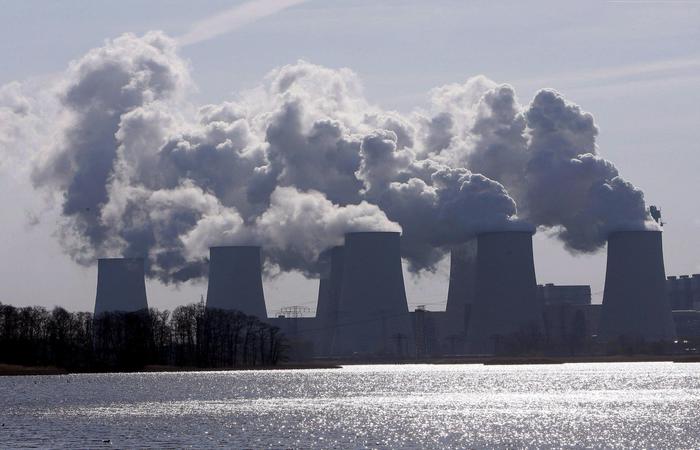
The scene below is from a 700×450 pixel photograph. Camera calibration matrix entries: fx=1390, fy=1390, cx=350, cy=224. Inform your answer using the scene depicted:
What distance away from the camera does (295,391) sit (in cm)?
6562

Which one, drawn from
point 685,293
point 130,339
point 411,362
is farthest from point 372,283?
point 685,293

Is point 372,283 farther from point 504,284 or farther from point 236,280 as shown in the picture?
point 236,280

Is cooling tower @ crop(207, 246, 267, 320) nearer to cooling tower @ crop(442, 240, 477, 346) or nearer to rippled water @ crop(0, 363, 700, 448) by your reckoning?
rippled water @ crop(0, 363, 700, 448)

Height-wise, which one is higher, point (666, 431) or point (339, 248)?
point (339, 248)

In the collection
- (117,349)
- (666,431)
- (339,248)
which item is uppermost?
(339,248)

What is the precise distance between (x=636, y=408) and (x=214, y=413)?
14.9 metres

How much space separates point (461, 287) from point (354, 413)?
58.7 m

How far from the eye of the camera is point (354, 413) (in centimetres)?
4756

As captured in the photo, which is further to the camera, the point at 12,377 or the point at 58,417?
the point at 12,377

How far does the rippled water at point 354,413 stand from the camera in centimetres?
3628

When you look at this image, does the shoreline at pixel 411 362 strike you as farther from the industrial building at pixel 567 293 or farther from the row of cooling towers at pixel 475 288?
the industrial building at pixel 567 293

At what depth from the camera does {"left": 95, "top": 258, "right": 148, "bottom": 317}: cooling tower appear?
298 ft

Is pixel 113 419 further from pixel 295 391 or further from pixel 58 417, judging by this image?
pixel 295 391

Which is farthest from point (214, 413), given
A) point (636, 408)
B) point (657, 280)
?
point (657, 280)
